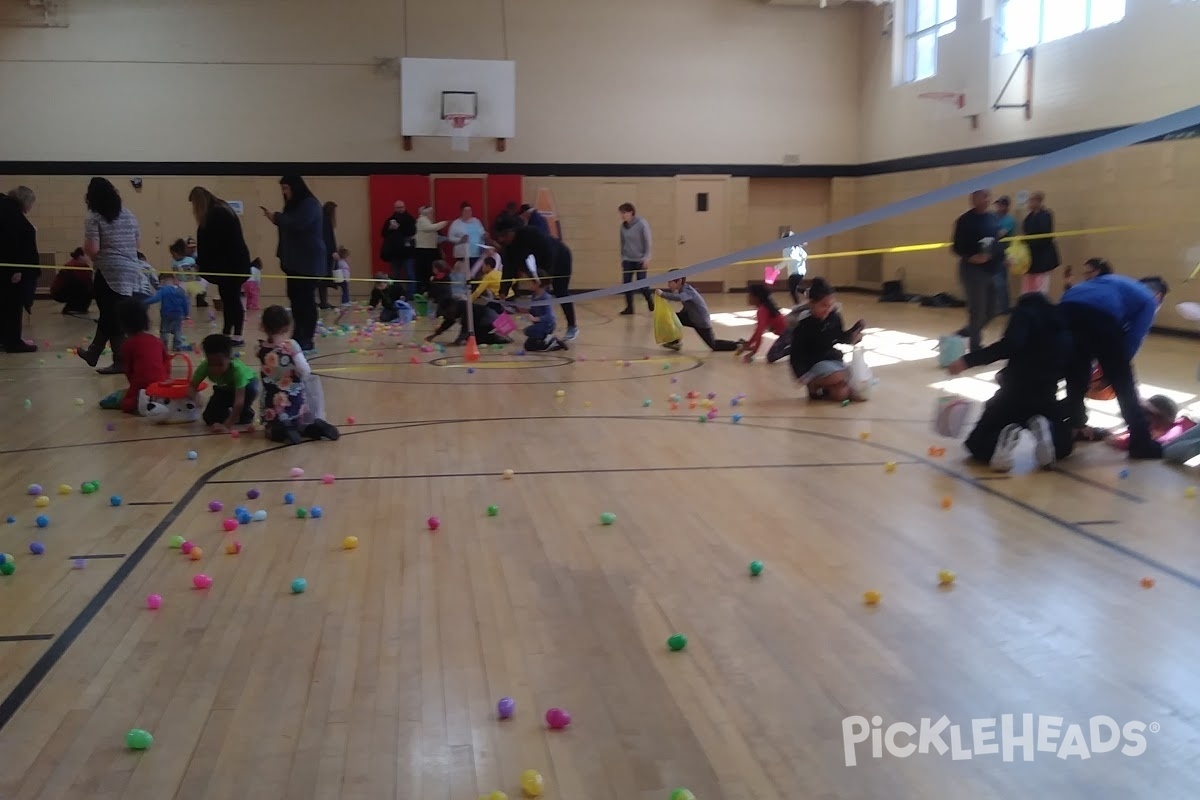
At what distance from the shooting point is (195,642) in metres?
3.24

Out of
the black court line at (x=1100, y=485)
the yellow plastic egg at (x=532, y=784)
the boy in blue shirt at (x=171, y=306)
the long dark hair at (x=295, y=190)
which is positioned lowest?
the yellow plastic egg at (x=532, y=784)

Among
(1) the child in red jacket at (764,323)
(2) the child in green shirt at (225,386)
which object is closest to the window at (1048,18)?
(1) the child in red jacket at (764,323)

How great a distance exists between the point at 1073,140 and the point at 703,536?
36.3 feet

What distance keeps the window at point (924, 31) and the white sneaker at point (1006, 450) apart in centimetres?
A: 1241

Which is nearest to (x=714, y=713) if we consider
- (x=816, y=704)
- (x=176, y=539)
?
(x=816, y=704)

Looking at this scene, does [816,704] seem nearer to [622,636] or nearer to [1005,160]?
[622,636]

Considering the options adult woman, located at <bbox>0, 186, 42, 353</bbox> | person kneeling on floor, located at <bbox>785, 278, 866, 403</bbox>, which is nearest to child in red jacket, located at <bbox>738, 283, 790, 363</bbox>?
person kneeling on floor, located at <bbox>785, 278, 866, 403</bbox>

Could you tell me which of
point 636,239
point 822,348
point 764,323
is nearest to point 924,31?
point 636,239

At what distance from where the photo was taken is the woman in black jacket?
12.3m

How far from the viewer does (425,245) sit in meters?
16.6

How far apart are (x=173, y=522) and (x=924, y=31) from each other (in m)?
15.8

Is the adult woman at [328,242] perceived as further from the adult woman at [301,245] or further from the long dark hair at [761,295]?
the long dark hair at [761,295]

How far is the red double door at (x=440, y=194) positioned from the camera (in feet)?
Answer: 60.1

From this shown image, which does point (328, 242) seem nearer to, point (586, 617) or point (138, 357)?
point (138, 357)
